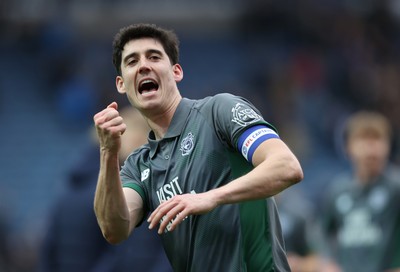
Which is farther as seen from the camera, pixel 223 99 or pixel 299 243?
pixel 299 243

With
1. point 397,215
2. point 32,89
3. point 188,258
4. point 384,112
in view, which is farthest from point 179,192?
point 32,89

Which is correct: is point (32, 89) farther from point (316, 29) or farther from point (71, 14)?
point (316, 29)

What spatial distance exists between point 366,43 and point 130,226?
52.8ft

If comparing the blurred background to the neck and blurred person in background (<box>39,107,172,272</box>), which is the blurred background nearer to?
blurred person in background (<box>39,107,172,272</box>)

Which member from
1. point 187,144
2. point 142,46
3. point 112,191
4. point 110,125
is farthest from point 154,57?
point 112,191

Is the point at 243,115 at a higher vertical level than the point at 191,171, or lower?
higher

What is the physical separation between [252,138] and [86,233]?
10.3 feet

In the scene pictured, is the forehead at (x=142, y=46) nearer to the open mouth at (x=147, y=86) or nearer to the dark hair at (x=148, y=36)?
Result: the dark hair at (x=148, y=36)

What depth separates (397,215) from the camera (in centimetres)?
876

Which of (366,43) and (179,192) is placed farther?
(366,43)

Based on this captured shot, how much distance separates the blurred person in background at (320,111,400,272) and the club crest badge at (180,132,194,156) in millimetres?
3820

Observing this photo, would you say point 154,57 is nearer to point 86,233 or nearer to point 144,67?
point 144,67

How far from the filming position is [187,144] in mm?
5363

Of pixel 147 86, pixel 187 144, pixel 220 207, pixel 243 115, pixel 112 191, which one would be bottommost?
pixel 220 207
